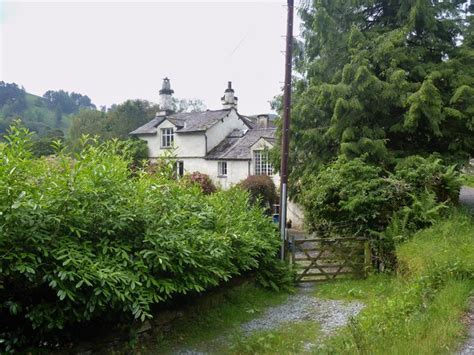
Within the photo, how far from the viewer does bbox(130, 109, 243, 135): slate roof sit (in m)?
30.4

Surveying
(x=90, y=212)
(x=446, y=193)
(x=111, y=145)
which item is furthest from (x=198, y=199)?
(x=446, y=193)

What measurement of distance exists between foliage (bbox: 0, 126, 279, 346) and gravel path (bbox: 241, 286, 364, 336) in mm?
1971

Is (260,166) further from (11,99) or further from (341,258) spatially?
(11,99)

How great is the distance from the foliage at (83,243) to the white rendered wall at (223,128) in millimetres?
22478

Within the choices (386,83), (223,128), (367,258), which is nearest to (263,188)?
(223,128)

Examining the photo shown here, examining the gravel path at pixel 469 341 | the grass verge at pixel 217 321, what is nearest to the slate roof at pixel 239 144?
the grass verge at pixel 217 321

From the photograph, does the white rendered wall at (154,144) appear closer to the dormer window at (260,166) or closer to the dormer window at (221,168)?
the dormer window at (221,168)

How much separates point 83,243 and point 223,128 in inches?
1012

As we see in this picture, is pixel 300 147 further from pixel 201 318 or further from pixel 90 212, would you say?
pixel 90 212

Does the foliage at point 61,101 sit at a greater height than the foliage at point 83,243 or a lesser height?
greater

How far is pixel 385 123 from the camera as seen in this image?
48.5 ft

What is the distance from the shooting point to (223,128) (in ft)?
103

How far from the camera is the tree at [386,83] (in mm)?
13336

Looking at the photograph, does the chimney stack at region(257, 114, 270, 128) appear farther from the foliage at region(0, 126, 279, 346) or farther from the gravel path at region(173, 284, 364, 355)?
the foliage at region(0, 126, 279, 346)
